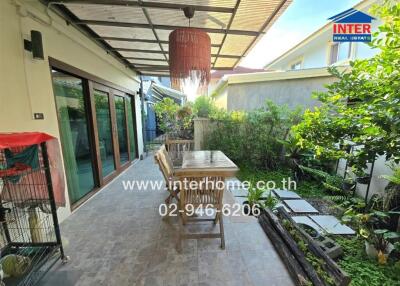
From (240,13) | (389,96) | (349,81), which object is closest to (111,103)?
(240,13)

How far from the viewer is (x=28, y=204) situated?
1.83 metres

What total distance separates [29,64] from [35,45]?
0.74 ft

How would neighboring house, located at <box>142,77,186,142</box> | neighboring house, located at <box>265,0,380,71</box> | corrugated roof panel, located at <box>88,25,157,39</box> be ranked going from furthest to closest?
neighboring house, located at <box>142,77,186,142</box>
neighboring house, located at <box>265,0,380,71</box>
corrugated roof panel, located at <box>88,25,157,39</box>

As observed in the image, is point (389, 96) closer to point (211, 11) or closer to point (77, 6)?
point (211, 11)

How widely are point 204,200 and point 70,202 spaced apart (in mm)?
2181

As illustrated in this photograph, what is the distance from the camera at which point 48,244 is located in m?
1.89

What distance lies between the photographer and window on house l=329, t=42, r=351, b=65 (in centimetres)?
593

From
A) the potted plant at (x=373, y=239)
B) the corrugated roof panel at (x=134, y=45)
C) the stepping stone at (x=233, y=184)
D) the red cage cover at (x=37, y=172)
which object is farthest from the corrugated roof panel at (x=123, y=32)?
the potted plant at (x=373, y=239)

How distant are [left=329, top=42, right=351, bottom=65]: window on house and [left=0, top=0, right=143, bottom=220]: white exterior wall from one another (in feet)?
24.2

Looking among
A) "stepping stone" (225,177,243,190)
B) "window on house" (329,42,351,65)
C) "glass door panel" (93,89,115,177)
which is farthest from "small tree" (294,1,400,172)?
"window on house" (329,42,351,65)

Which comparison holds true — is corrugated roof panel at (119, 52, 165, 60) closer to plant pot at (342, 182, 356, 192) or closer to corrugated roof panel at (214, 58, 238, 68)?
corrugated roof panel at (214, 58, 238, 68)

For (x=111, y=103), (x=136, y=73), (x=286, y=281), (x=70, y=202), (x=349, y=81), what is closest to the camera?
(x=286, y=281)

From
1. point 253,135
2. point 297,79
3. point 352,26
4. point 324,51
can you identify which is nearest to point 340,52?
point 324,51

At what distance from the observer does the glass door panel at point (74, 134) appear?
9.14 feet
